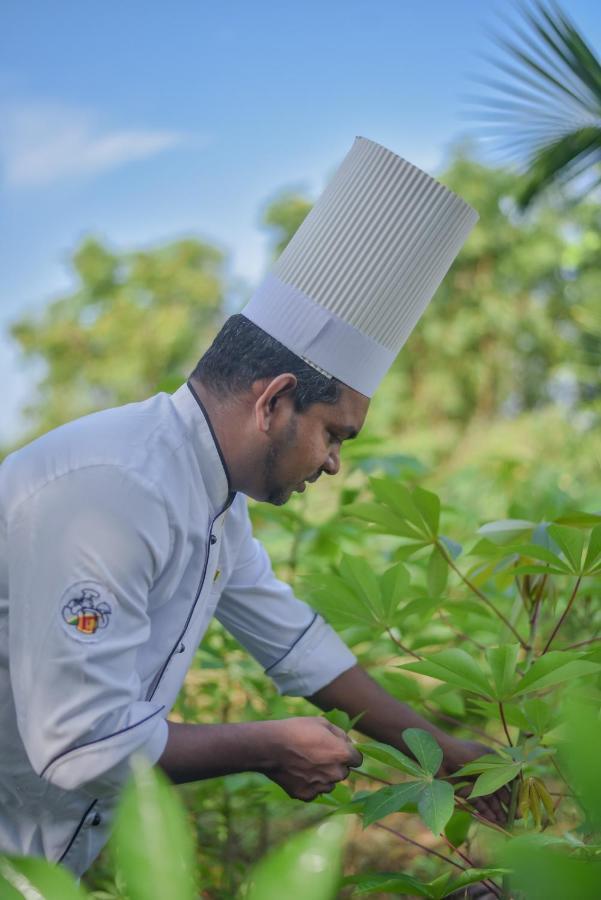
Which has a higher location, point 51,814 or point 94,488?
point 94,488

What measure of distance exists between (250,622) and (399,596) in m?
0.35

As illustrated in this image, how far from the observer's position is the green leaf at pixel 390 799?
104 cm

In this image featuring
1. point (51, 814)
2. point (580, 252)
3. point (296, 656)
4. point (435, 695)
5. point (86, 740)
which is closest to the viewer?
point (86, 740)

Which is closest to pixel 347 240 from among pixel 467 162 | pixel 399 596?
pixel 399 596

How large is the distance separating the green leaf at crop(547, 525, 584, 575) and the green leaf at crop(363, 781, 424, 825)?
33cm

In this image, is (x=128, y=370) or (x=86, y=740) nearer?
(x=86, y=740)

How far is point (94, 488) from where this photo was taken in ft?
3.66

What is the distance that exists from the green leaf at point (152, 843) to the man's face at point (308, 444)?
953mm

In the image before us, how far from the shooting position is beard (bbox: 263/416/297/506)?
1.30m

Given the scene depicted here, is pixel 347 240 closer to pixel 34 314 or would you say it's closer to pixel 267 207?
pixel 267 207

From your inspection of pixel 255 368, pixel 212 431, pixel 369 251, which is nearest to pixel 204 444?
pixel 212 431

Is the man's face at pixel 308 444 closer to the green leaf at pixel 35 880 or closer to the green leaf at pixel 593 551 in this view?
the green leaf at pixel 593 551

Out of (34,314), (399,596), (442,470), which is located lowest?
(34,314)

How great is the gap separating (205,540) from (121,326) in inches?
560
